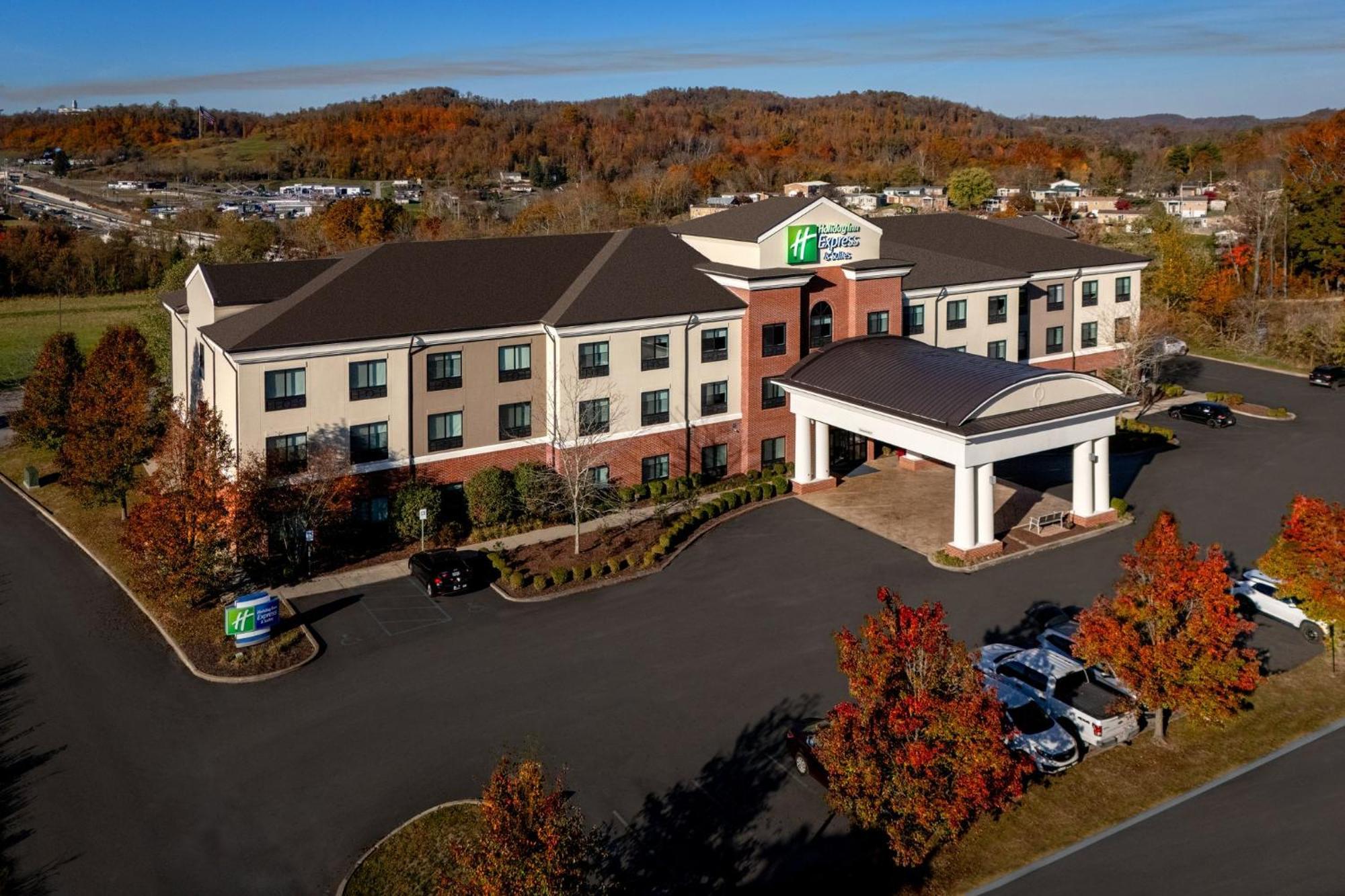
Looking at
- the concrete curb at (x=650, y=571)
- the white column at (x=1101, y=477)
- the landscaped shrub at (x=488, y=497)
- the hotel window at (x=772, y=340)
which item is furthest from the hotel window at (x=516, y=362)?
Answer: the white column at (x=1101, y=477)

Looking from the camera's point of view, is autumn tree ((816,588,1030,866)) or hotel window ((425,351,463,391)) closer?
autumn tree ((816,588,1030,866))

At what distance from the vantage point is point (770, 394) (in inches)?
1836

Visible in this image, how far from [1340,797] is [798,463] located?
24.0m

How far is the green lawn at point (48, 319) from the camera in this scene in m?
81.4

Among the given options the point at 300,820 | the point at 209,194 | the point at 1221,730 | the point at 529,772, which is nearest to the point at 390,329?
the point at 300,820

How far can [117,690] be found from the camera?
95.3 ft

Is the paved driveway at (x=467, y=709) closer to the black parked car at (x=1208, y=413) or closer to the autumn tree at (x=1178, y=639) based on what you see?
the autumn tree at (x=1178, y=639)

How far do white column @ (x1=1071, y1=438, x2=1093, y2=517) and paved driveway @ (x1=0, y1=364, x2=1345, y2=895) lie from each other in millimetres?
1361

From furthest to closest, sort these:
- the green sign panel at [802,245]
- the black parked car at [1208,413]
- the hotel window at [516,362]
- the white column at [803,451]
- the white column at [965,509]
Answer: the black parked car at [1208,413]
the green sign panel at [802,245]
the white column at [803,451]
the hotel window at [516,362]
the white column at [965,509]

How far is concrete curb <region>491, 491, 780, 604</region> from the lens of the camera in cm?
3503

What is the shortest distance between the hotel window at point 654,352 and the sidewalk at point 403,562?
18.5ft

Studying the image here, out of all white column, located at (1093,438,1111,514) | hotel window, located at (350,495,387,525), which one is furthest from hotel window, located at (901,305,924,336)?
hotel window, located at (350,495,387,525)

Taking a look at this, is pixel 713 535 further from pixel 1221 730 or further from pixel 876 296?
pixel 1221 730

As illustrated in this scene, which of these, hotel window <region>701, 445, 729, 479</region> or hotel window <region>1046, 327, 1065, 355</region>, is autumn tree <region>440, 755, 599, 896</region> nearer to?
hotel window <region>701, 445, 729, 479</region>
